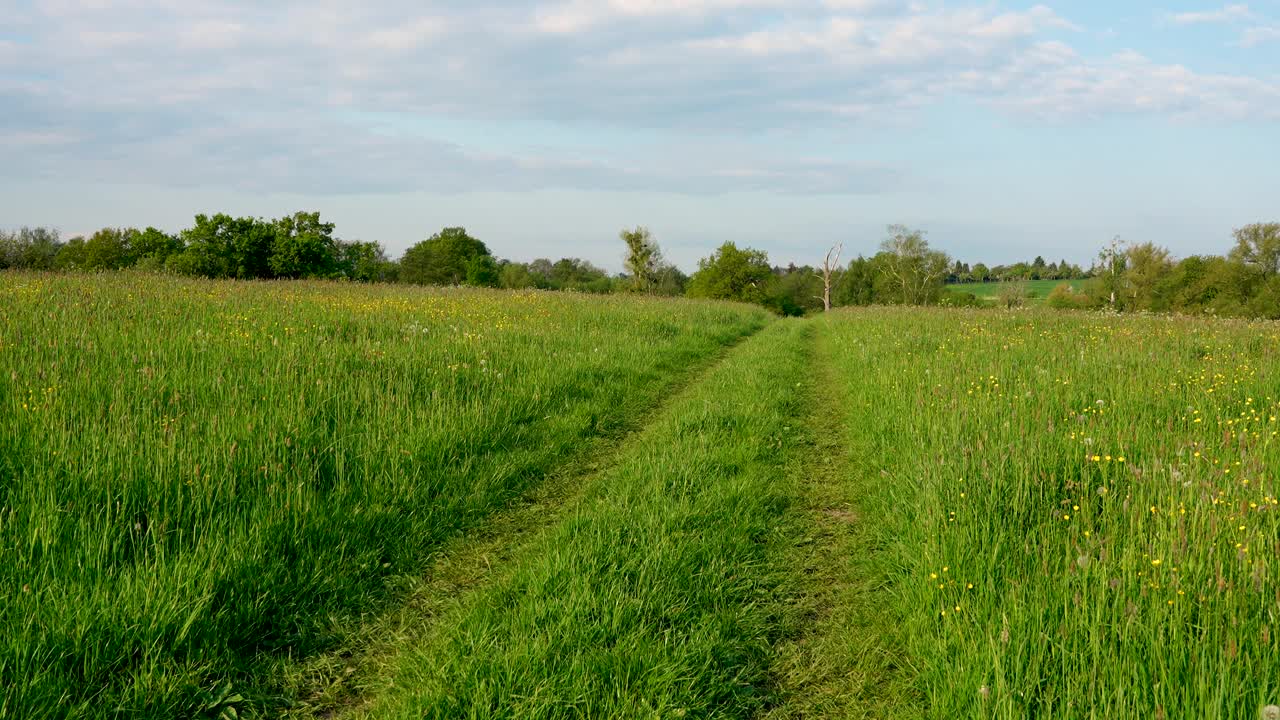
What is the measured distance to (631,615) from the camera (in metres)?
3.78

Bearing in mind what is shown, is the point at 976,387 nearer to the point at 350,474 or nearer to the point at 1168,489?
the point at 1168,489

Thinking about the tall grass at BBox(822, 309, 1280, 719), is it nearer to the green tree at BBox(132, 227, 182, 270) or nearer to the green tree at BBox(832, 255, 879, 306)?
the green tree at BBox(132, 227, 182, 270)

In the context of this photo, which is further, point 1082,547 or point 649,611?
point 1082,547

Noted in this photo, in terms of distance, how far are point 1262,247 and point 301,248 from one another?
83.8 m

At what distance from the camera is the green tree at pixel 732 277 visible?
8075cm

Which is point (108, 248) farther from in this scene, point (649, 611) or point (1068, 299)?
point (1068, 299)

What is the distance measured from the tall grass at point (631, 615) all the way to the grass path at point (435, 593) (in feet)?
0.46

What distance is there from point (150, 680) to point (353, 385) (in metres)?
4.87

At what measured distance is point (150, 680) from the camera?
313cm

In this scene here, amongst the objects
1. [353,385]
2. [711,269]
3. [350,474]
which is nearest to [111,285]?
[353,385]

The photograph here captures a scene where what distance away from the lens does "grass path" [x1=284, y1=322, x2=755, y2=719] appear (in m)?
3.34

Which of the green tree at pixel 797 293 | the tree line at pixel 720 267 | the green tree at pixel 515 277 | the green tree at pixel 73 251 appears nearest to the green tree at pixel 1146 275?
the tree line at pixel 720 267

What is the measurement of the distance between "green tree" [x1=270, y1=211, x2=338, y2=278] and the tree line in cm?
9

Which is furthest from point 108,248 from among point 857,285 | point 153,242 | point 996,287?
point 996,287
